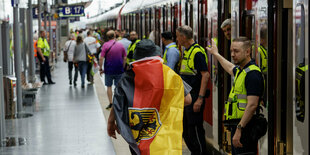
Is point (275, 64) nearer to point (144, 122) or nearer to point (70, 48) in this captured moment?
point (144, 122)

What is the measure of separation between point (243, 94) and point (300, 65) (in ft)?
2.63

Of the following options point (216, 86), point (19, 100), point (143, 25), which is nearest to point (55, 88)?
point (143, 25)

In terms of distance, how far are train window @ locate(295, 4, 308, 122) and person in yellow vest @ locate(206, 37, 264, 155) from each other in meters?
0.48

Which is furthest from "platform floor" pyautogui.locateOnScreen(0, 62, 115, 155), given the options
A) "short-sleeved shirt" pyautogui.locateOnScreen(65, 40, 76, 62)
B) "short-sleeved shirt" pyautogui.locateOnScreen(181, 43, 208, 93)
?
"short-sleeved shirt" pyautogui.locateOnScreen(65, 40, 76, 62)

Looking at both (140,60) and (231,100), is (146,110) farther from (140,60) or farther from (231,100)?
(231,100)

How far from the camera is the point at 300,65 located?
4.77 m

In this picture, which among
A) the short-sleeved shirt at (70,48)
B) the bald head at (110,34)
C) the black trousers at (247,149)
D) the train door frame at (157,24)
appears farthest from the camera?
the short-sleeved shirt at (70,48)

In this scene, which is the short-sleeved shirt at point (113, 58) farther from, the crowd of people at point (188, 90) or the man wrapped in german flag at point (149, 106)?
the man wrapped in german flag at point (149, 106)

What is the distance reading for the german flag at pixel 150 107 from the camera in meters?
4.65

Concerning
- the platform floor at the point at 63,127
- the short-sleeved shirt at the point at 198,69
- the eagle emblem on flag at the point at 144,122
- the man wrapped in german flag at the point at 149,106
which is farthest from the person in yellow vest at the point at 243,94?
the platform floor at the point at 63,127

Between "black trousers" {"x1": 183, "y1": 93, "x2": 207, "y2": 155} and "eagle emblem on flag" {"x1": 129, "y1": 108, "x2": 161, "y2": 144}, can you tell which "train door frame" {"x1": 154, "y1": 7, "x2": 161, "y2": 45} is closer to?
"black trousers" {"x1": 183, "y1": 93, "x2": 207, "y2": 155}

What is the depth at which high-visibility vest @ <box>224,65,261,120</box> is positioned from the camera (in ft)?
17.7

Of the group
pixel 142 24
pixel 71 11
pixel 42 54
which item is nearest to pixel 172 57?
pixel 142 24

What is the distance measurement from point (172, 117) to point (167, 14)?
7543 mm
